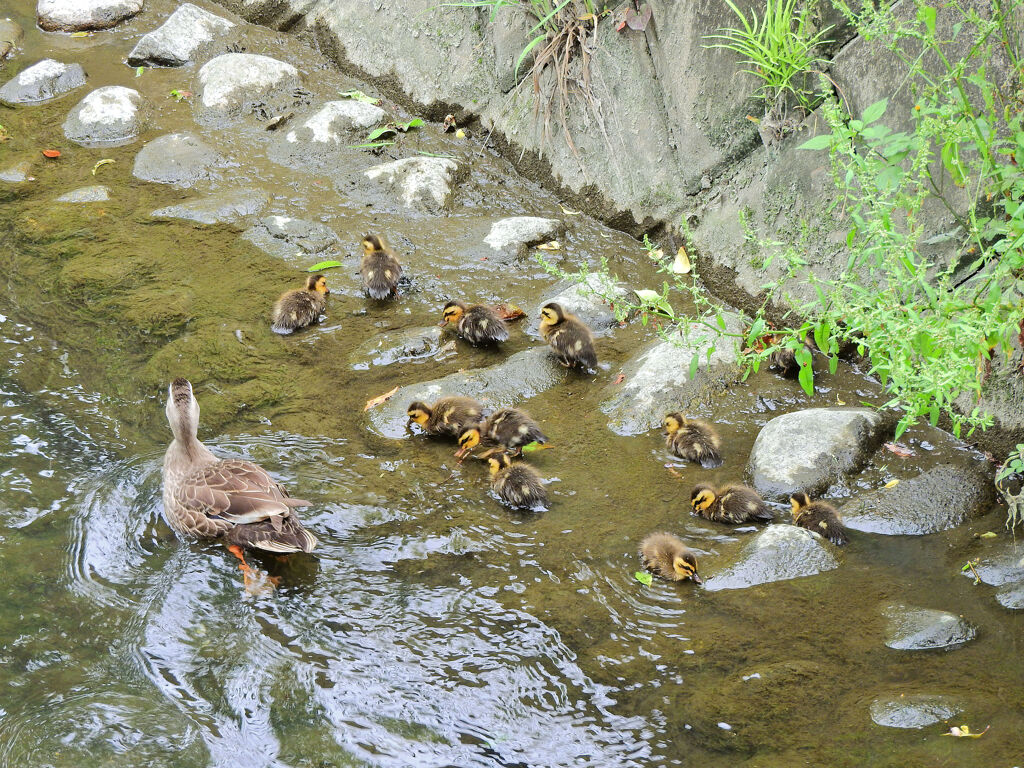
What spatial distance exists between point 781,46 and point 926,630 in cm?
369

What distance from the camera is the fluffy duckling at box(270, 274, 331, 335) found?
5734 mm

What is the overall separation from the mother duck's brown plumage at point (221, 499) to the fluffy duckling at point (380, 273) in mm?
1957

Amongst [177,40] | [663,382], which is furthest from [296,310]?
[177,40]

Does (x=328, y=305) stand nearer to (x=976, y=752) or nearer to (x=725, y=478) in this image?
(x=725, y=478)

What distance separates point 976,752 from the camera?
117 inches

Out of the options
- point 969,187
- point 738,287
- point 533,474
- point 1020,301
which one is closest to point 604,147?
point 738,287

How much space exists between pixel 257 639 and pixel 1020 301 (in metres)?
3.39

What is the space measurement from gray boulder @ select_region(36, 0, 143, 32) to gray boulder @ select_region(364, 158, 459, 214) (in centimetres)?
404

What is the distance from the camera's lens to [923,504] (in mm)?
4336

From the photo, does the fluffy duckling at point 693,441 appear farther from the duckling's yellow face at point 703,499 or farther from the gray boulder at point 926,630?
the gray boulder at point 926,630

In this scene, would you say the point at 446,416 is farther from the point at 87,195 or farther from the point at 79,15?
the point at 79,15

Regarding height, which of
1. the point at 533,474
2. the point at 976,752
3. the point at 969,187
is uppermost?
the point at 969,187

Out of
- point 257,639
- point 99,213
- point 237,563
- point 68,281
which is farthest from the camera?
point 99,213

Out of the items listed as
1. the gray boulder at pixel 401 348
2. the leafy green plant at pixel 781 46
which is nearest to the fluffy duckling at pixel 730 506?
the gray boulder at pixel 401 348
